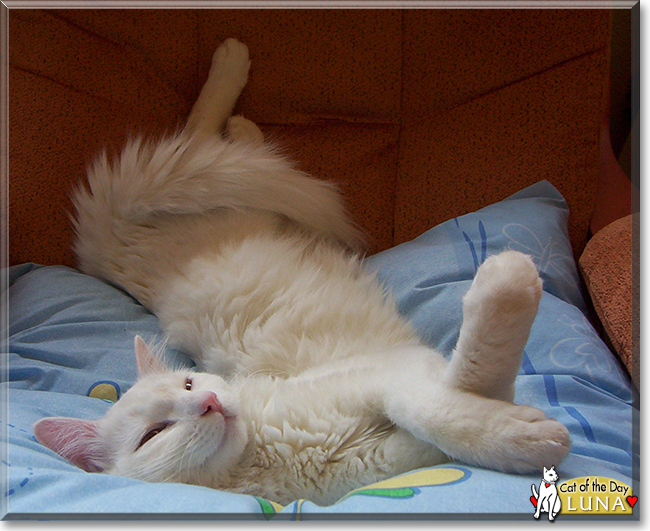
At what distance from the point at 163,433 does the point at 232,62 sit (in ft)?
3.89

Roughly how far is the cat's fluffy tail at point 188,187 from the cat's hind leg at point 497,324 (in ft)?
2.48

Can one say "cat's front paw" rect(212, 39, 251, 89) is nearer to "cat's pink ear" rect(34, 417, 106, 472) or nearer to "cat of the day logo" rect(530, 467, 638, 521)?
"cat's pink ear" rect(34, 417, 106, 472)

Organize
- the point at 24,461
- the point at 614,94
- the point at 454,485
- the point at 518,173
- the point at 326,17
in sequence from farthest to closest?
the point at 614,94 → the point at 326,17 → the point at 518,173 → the point at 24,461 → the point at 454,485

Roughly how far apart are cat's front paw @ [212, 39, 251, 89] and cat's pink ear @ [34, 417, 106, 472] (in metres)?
1.11

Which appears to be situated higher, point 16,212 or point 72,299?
point 16,212

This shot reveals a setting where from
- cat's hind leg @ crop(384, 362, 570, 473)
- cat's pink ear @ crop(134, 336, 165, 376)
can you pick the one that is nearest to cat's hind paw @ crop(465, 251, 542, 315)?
cat's hind leg @ crop(384, 362, 570, 473)

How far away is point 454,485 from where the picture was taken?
0.74 meters

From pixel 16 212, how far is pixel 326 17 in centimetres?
112

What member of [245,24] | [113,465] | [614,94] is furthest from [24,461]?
[614,94]

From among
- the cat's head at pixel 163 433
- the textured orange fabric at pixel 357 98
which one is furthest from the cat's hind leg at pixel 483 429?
the textured orange fabric at pixel 357 98

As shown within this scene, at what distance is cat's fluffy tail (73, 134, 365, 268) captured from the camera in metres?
1.39

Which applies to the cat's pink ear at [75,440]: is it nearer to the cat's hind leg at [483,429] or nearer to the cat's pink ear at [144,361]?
→ the cat's pink ear at [144,361]

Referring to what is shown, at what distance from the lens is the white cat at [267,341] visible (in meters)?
0.78

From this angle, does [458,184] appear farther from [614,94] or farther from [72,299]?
[72,299]
